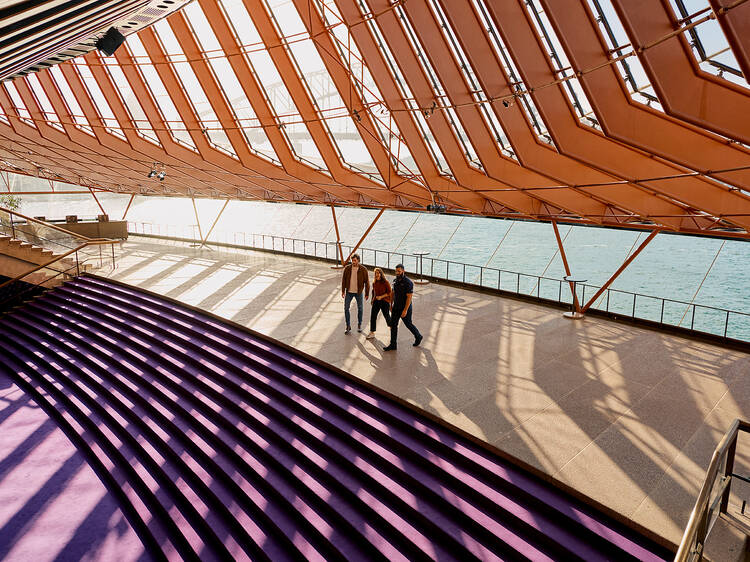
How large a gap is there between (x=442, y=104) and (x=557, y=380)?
21.8 ft

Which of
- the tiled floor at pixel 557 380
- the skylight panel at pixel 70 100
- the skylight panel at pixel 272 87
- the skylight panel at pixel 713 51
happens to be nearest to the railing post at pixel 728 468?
the tiled floor at pixel 557 380

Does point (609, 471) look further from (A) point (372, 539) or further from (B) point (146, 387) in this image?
(B) point (146, 387)

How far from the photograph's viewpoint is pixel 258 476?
6504mm

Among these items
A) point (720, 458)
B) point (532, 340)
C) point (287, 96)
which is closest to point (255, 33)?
point (287, 96)

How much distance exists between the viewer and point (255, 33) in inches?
491

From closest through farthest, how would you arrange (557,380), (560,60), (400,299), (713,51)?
(713,51)
(557,380)
(560,60)
(400,299)

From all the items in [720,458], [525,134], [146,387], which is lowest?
[146,387]

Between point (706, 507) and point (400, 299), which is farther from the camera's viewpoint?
point (400, 299)

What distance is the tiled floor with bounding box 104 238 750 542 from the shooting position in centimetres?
555

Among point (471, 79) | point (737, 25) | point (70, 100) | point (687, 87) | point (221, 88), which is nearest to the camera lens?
point (737, 25)

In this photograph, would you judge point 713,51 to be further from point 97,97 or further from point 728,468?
point 97,97

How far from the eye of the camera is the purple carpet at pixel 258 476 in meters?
5.12

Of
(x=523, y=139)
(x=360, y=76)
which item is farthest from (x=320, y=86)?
(x=523, y=139)

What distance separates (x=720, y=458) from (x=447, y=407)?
3.91m
